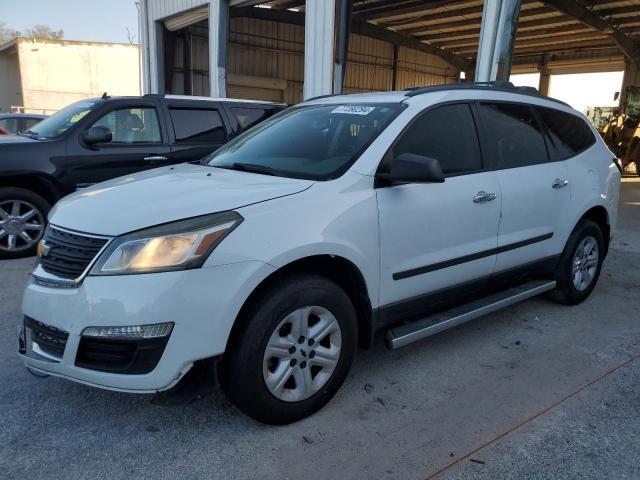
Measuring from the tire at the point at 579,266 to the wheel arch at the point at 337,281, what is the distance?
7.12 ft

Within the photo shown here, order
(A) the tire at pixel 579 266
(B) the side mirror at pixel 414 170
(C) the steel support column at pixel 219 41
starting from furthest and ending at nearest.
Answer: (C) the steel support column at pixel 219 41 < (A) the tire at pixel 579 266 < (B) the side mirror at pixel 414 170

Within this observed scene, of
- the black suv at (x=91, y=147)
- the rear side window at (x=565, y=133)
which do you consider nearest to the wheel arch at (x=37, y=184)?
the black suv at (x=91, y=147)

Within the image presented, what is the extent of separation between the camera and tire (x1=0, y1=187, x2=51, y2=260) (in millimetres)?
5672

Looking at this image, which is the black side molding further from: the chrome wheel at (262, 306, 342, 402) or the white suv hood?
the white suv hood

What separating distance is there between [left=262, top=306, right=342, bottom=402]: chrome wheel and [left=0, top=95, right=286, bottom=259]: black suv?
3.22 metres

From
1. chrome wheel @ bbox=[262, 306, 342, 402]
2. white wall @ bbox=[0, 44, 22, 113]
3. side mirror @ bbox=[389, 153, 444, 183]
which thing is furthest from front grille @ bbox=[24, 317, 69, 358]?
white wall @ bbox=[0, 44, 22, 113]

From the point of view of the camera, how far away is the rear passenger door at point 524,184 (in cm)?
364

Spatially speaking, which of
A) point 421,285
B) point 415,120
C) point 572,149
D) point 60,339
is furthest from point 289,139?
point 572,149

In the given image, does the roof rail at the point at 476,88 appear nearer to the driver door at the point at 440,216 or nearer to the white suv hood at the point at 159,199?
the driver door at the point at 440,216

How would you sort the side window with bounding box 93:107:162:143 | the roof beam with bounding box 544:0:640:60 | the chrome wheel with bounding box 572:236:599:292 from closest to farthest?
the chrome wheel with bounding box 572:236:599:292, the side window with bounding box 93:107:162:143, the roof beam with bounding box 544:0:640:60

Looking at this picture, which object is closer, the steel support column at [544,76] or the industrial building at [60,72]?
the steel support column at [544,76]

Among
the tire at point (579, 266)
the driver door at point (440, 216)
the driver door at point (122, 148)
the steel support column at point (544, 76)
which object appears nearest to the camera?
the driver door at point (440, 216)

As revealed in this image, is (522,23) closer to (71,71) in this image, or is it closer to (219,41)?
(219,41)

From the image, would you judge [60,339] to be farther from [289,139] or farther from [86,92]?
[86,92]
